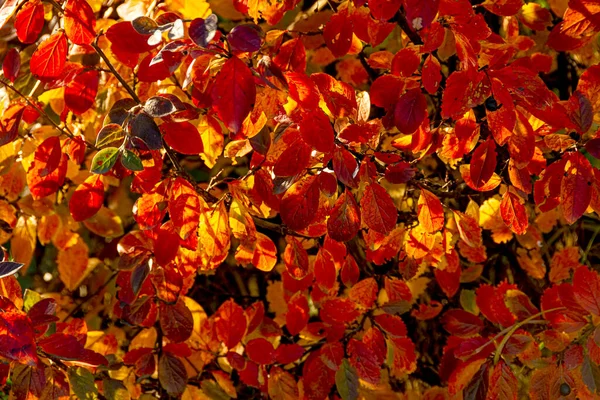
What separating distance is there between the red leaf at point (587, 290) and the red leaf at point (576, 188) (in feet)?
0.47

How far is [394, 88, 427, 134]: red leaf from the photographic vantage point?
99 cm

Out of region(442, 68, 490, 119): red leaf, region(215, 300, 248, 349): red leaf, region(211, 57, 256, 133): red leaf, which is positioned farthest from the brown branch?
region(215, 300, 248, 349): red leaf

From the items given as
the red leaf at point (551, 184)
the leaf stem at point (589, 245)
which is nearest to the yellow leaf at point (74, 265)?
the red leaf at point (551, 184)

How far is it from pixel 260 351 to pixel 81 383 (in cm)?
34

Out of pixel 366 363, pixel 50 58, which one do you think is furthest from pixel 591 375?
pixel 50 58

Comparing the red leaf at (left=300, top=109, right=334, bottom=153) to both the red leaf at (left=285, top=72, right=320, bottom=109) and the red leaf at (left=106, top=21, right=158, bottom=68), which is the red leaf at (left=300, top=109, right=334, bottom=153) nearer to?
the red leaf at (left=285, top=72, right=320, bottom=109)

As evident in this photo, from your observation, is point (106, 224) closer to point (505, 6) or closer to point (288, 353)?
point (288, 353)

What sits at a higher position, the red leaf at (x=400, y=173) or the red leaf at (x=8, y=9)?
the red leaf at (x=8, y=9)

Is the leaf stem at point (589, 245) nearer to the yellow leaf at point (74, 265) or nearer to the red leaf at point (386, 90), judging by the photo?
the red leaf at point (386, 90)

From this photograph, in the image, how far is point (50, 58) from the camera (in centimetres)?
94

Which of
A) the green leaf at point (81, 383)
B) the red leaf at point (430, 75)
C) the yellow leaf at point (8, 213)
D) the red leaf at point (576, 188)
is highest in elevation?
the red leaf at point (430, 75)

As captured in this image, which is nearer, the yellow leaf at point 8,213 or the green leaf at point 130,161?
the green leaf at point 130,161

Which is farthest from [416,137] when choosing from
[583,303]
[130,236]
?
[130,236]

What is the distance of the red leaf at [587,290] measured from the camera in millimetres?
1079
